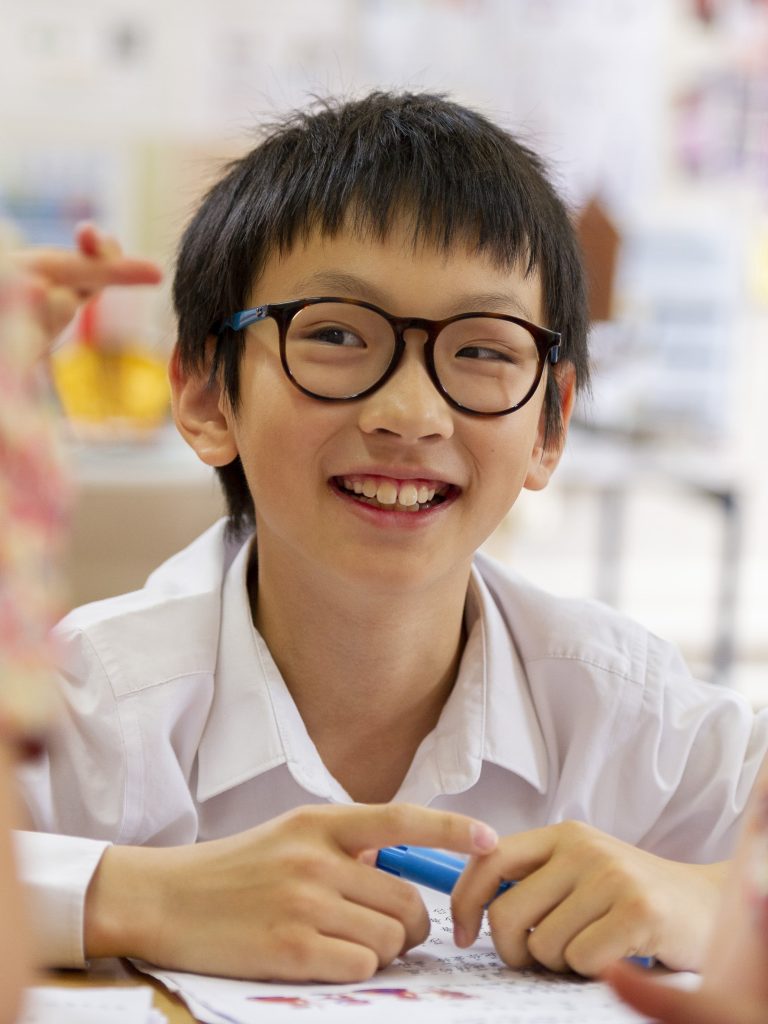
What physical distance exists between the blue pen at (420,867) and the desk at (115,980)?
15cm

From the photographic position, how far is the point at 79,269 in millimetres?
672

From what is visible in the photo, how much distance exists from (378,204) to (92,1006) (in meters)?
0.56

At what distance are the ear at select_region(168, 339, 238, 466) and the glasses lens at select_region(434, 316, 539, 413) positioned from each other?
0.22 meters

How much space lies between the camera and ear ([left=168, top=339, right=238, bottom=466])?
1.03m

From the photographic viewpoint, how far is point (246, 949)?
2.13 ft

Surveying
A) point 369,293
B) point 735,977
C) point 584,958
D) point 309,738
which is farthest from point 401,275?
point 735,977

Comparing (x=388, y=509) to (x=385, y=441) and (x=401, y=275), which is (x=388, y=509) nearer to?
(x=385, y=441)

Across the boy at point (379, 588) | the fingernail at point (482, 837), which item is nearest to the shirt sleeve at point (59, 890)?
the boy at point (379, 588)

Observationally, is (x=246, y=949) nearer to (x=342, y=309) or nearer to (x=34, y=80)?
(x=342, y=309)

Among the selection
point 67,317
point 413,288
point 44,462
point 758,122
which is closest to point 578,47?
point 758,122

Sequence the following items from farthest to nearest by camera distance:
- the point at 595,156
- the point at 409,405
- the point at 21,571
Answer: the point at 595,156 < the point at 409,405 < the point at 21,571

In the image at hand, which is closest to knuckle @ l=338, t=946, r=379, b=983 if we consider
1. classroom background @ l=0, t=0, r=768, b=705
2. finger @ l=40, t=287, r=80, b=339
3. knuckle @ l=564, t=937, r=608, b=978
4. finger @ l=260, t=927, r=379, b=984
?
finger @ l=260, t=927, r=379, b=984

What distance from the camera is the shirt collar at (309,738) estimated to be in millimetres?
925

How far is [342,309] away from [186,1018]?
467 mm
